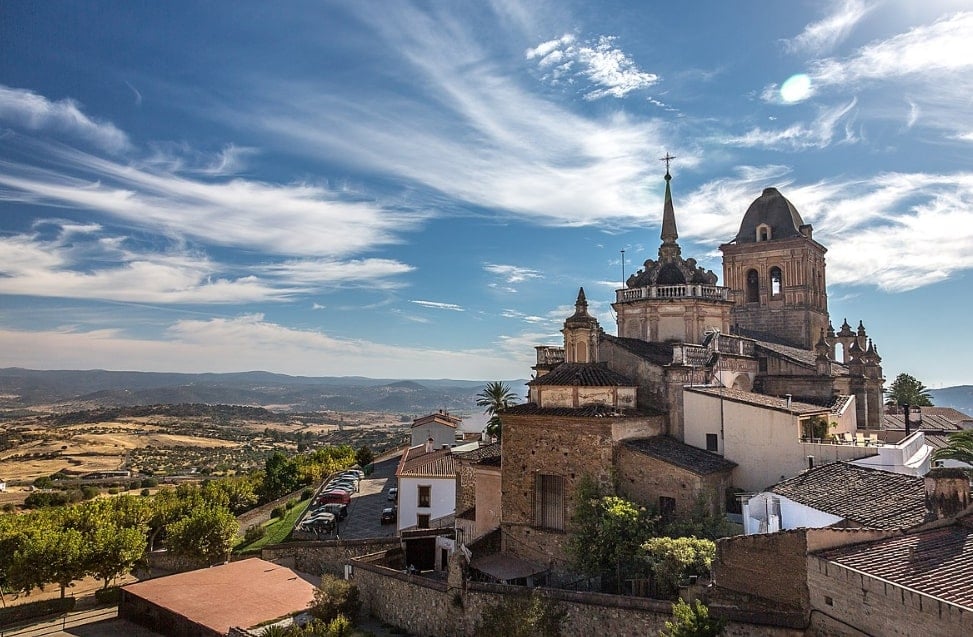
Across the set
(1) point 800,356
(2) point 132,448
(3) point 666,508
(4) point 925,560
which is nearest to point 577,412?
(3) point 666,508

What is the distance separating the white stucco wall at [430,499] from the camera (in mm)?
37781

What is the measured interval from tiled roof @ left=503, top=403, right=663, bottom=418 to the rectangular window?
2.35 m

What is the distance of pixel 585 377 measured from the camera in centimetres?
2634

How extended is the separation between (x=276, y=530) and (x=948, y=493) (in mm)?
38035

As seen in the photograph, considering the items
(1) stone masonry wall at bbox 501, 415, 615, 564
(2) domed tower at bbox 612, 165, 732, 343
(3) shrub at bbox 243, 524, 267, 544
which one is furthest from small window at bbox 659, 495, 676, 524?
(3) shrub at bbox 243, 524, 267, 544

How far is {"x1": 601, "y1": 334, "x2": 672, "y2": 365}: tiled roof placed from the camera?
2852 centimetres

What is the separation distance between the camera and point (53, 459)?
323 ft

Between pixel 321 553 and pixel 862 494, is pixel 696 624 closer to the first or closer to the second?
pixel 862 494

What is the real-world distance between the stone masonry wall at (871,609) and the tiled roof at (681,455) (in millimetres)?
9263

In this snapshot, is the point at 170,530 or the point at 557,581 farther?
the point at 170,530

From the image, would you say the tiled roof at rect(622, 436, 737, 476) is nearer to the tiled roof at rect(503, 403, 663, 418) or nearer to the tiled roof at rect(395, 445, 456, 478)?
the tiled roof at rect(503, 403, 663, 418)

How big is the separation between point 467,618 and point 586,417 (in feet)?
25.8

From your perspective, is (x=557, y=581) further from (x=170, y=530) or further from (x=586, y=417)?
(x=170, y=530)

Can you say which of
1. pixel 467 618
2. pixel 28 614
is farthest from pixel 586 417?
pixel 28 614
